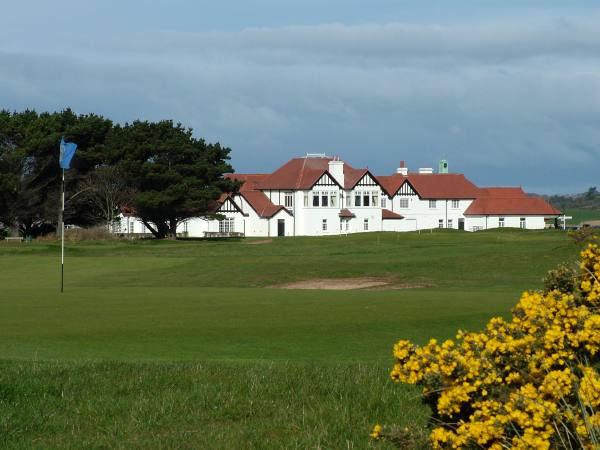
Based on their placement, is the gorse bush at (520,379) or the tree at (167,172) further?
the tree at (167,172)

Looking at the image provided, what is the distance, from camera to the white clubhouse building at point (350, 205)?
99750 millimetres

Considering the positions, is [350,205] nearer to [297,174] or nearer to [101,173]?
[297,174]

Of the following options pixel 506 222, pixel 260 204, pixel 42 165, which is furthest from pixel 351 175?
pixel 42 165

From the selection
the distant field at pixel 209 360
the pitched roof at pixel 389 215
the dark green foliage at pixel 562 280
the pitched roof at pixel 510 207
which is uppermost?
the pitched roof at pixel 510 207

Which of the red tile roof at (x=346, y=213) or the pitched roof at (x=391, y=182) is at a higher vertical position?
the pitched roof at (x=391, y=182)

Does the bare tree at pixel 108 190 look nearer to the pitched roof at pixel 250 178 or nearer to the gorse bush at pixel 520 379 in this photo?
the pitched roof at pixel 250 178

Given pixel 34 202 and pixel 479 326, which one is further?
pixel 34 202

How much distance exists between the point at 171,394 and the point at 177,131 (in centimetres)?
8073

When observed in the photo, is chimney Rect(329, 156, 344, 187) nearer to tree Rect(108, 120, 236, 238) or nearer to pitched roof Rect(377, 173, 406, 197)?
pitched roof Rect(377, 173, 406, 197)

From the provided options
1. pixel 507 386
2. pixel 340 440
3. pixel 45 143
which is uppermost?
pixel 45 143

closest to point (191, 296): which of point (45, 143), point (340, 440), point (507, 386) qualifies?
point (340, 440)

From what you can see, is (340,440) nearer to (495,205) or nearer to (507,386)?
(507,386)

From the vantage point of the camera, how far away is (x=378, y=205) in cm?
10550

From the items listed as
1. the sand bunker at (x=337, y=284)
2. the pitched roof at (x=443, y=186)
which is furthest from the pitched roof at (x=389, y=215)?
the sand bunker at (x=337, y=284)
